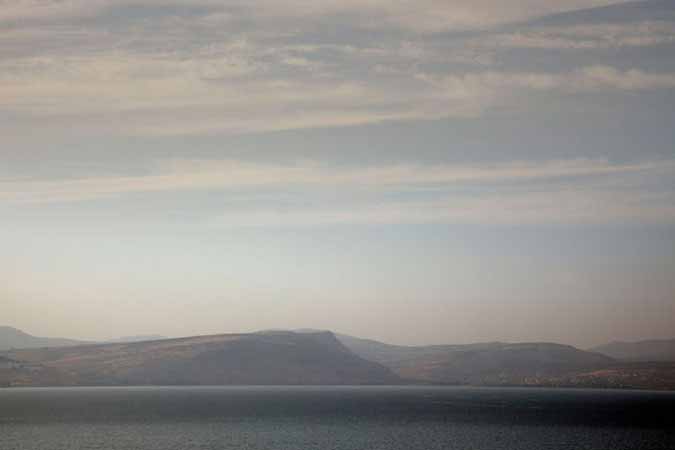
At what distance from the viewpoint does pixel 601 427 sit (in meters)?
199

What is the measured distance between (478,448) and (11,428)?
117127 mm

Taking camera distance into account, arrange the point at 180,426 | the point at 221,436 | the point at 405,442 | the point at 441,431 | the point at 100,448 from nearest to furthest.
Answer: the point at 100,448 → the point at 405,442 → the point at 221,436 → the point at 441,431 → the point at 180,426

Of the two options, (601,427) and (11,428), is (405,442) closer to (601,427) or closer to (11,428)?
(601,427)

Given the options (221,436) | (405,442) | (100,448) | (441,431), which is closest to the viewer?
(100,448)

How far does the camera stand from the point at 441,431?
182m

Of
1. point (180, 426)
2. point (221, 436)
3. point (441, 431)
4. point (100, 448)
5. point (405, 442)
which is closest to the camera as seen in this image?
point (100, 448)

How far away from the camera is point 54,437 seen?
164 metres

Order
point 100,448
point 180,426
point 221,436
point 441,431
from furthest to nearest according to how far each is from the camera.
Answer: point 180,426 → point 441,431 → point 221,436 → point 100,448

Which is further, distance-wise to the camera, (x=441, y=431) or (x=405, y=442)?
(x=441, y=431)

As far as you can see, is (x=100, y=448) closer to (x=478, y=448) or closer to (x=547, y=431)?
(x=478, y=448)

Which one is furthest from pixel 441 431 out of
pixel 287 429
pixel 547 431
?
pixel 287 429

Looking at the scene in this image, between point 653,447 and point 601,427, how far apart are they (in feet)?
181

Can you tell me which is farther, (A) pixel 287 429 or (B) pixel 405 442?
(A) pixel 287 429

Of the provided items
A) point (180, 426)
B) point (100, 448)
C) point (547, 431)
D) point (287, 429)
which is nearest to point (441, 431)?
point (547, 431)
